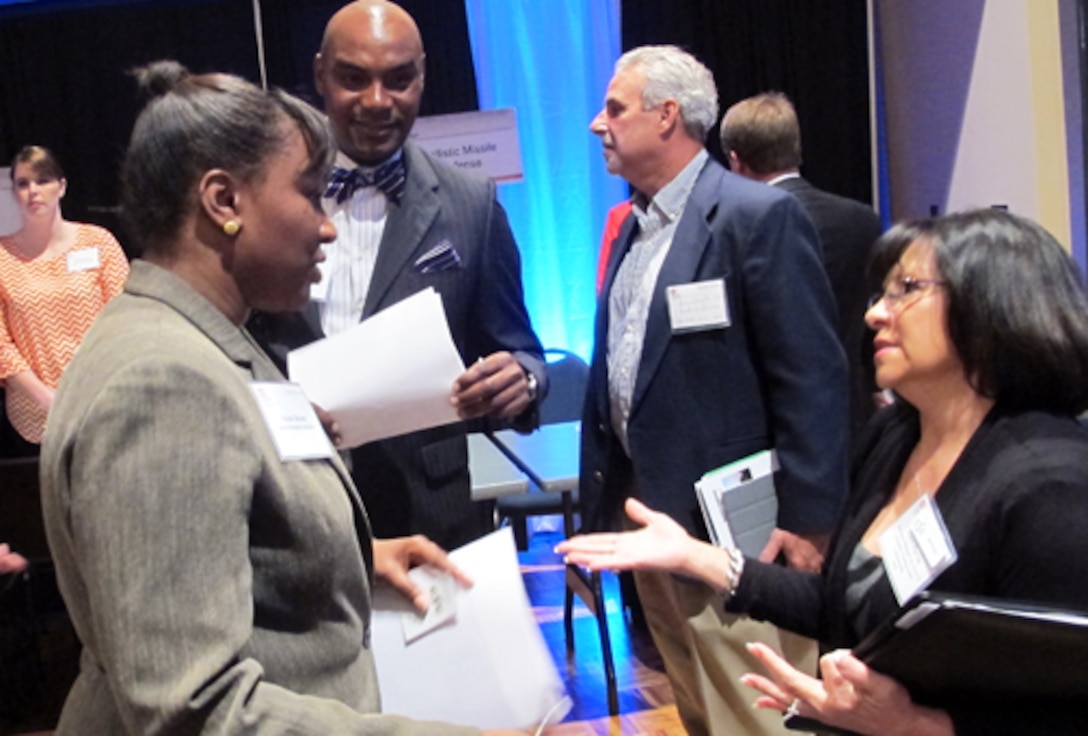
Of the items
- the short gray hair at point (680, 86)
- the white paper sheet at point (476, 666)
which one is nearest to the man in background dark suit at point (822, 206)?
the short gray hair at point (680, 86)

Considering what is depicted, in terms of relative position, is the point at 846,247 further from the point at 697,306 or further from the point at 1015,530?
the point at 1015,530

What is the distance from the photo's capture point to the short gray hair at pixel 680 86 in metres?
2.63

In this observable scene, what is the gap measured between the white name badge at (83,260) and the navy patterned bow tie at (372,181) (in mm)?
2695

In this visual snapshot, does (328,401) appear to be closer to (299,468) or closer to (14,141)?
(299,468)

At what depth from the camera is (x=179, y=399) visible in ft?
2.95

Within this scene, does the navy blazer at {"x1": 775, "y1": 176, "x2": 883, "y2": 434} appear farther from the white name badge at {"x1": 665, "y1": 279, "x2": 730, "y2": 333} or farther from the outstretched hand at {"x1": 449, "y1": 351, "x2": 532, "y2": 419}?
the outstretched hand at {"x1": 449, "y1": 351, "x2": 532, "y2": 419}

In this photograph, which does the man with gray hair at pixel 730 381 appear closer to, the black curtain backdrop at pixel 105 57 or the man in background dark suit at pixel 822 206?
the man in background dark suit at pixel 822 206

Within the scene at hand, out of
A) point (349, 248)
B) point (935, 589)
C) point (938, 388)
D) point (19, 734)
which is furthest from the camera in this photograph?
point (19, 734)

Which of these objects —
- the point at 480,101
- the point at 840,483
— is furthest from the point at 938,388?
the point at 480,101

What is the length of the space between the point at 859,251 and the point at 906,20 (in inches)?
99.2

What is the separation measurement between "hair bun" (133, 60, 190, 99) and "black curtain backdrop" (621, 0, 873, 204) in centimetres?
480

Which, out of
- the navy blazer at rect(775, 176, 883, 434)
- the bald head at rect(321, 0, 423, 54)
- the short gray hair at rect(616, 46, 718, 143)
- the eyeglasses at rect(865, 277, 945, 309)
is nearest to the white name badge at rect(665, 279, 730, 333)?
the short gray hair at rect(616, 46, 718, 143)

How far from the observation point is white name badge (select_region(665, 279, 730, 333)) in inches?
93.7

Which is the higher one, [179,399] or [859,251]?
[179,399]
